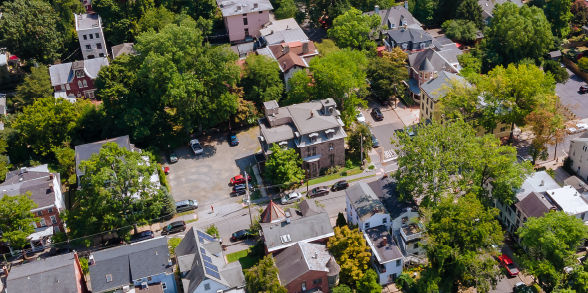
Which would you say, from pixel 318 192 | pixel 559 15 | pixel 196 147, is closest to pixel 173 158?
pixel 196 147

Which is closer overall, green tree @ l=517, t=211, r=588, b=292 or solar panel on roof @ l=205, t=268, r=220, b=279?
green tree @ l=517, t=211, r=588, b=292

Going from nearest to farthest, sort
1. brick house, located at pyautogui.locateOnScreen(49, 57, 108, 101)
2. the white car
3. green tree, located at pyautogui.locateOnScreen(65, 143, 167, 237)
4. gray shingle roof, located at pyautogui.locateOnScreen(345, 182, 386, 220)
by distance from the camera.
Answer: gray shingle roof, located at pyautogui.locateOnScreen(345, 182, 386, 220) < green tree, located at pyautogui.locateOnScreen(65, 143, 167, 237) < the white car < brick house, located at pyautogui.locateOnScreen(49, 57, 108, 101)

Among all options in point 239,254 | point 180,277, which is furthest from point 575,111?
point 180,277

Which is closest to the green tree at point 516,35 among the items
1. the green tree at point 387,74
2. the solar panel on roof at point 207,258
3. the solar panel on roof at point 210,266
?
the green tree at point 387,74

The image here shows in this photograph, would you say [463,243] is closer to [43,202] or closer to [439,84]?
[439,84]

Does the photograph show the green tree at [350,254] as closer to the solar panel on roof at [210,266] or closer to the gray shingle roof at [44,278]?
the solar panel on roof at [210,266]

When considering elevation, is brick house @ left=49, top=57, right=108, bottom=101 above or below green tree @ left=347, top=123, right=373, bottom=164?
above

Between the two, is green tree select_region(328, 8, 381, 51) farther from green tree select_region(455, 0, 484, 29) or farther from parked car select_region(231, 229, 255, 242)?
parked car select_region(231, 229, 255, 242)

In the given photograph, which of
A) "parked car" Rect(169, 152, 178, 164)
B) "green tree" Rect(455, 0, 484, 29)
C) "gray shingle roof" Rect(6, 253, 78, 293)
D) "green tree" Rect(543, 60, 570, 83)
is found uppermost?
"green tree" Rect(455, 0, 484, 29)

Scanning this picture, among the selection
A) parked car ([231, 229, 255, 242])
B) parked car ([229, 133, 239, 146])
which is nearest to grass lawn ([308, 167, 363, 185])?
parked car ([231, 229, 255, 242])
